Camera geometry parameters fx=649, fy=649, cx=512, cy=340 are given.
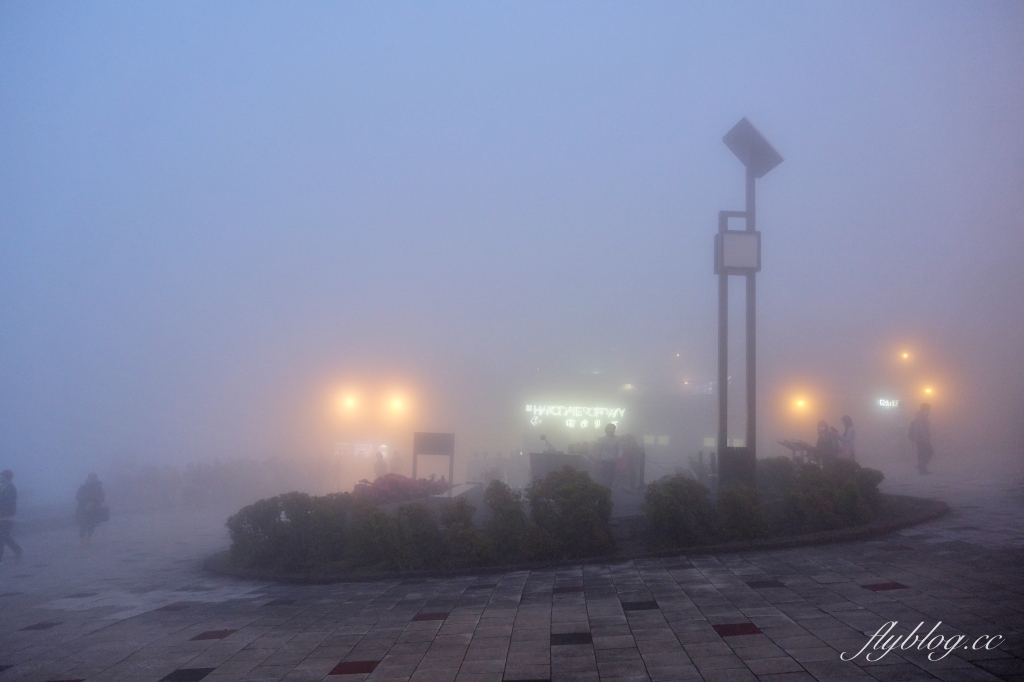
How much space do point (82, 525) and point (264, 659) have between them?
1196 cm

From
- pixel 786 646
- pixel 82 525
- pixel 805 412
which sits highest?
pixel 805 412

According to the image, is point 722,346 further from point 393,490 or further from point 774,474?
point 393,490

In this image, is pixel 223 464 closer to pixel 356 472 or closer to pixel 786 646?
pixel 356 472

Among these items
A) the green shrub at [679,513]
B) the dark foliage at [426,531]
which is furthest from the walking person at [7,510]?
the green shrub at [679,513]

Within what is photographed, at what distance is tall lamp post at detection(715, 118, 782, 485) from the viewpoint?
38.2 ft

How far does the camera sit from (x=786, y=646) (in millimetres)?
5215

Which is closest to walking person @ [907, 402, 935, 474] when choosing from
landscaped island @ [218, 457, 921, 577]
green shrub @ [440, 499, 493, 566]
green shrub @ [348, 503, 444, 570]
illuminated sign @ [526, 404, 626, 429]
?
landscaped island @ [218, 457, 921, 577]

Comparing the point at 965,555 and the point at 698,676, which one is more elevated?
the point at 965,555

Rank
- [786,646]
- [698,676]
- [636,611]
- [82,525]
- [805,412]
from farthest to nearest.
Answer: [805,412] → [82,525] → [636,611] → [786,646] → [698,676]

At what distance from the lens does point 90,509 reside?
50.0ft

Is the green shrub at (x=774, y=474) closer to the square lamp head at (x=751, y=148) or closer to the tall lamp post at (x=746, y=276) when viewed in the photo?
the tall lamp post at (x=746, y=276)

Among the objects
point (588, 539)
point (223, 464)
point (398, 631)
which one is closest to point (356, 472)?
point (223, 464)

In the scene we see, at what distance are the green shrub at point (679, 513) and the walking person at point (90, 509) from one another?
43.0 feet

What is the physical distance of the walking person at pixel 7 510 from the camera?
43.2 ft
